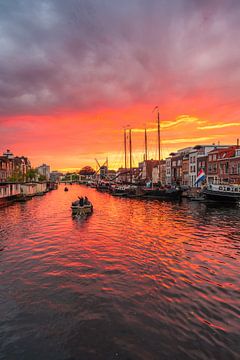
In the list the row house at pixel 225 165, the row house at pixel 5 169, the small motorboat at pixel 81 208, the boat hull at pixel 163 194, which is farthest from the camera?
the row house at pixel 5 169

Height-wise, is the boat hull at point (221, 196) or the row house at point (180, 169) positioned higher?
the row house at point (180, 169)

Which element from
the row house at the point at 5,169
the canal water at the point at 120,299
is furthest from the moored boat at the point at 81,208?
the row house at the point at 5,169

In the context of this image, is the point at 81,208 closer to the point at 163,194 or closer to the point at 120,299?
the point at 120,299

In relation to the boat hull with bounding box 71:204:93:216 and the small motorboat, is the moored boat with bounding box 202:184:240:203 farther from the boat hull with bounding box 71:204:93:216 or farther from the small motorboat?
the boat hull with bounding box 71:204:93:216

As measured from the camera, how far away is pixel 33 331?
Result: 28.3ft

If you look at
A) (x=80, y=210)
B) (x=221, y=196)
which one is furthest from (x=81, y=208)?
(x=221, y=196)

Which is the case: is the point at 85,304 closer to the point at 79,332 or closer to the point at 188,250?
the point at 79,332

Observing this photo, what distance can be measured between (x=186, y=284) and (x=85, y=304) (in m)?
5.55

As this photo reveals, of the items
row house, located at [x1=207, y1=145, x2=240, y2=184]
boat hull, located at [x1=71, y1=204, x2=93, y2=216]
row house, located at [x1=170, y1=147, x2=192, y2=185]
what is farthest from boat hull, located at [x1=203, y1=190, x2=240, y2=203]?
row house, located at [x1=170, y1=147, x2=192, y2=185]

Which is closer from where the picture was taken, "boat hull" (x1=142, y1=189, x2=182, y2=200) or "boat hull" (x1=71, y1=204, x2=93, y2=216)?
"boat hull" (x1=71, y1=204, x2=93, y2=216)

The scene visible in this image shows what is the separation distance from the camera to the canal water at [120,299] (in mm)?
7852

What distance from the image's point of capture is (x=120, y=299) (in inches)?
431

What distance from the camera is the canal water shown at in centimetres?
785

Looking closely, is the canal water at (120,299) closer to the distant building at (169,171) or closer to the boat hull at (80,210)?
the boat hull at (80,210)
